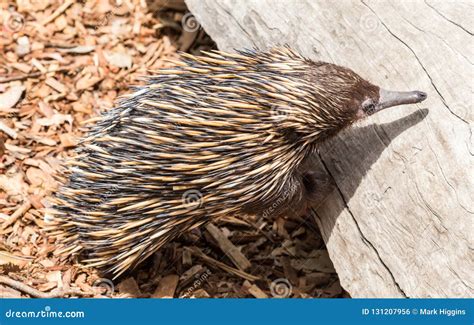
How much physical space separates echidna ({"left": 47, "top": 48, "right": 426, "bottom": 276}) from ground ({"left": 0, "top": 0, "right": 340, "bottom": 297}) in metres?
0.46

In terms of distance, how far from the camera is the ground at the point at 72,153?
171 inches

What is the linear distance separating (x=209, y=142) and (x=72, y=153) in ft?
4.76

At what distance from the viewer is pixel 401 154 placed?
3750mm

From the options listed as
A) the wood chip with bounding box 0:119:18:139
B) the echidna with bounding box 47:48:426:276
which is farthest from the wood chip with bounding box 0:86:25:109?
the echidna with bounding box 47:48:426:276

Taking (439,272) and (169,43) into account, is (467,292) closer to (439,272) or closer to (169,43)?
(439,272)

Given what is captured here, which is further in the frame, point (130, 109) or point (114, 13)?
point (114, 13)

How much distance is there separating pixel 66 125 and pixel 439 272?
2.74 m

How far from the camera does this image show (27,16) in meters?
5.59

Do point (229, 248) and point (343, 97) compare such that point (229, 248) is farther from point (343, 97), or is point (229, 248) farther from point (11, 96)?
point (11, 96)

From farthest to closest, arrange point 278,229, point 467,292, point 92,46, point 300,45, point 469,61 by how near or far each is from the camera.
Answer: point 92,46 < point 278,229 < point 300,45 < point 469,61 < point 467,292

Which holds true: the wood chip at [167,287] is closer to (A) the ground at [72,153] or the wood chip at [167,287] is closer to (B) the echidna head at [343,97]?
(A) the ground at [72,153]

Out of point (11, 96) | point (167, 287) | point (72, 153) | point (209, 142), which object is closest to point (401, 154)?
point (209, 142)

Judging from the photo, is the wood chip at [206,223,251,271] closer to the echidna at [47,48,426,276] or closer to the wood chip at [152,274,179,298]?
the wood chip at [152,274,179,298]

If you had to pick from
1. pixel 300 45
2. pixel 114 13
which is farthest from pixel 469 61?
pixel 114 13
